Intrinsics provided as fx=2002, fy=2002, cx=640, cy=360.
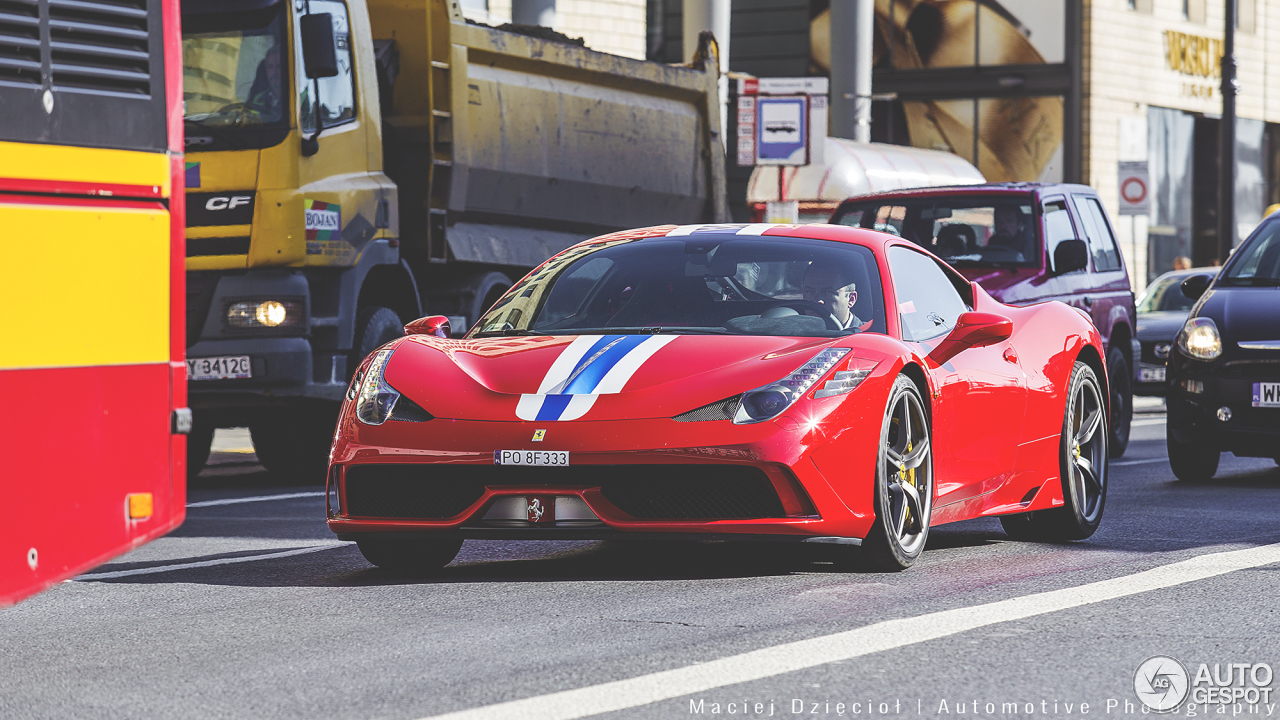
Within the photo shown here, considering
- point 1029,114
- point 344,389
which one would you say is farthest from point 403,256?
point 1029,114

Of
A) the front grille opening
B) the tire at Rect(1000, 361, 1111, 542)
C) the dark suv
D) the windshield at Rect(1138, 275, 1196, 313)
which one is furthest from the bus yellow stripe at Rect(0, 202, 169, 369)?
the windshield at Rect(1138, 275, 1196, 313)

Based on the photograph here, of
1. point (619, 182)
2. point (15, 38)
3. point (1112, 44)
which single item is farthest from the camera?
point (1112, 44)

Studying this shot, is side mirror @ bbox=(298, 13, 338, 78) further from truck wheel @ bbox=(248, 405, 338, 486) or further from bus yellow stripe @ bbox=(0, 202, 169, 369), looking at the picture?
bus yellow stripe @ bbox=(0, 202, 169, 369)

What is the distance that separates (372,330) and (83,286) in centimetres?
751

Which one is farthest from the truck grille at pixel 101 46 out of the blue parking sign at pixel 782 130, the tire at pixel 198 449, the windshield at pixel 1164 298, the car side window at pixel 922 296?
the windshield at pixel 1164 298

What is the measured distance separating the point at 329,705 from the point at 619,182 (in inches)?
425

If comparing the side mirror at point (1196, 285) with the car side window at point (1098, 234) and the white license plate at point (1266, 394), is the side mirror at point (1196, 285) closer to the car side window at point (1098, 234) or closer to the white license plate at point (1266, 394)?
the car side window at point (1098, 234)

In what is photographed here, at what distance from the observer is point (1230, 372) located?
37.4 feet

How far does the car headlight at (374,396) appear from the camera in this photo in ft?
22.7

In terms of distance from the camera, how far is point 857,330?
24.2ft

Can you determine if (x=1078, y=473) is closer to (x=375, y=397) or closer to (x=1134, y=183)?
(x=375, y=397)

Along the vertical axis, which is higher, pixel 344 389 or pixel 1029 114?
pixel 1029 114

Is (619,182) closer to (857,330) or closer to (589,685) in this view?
(857,330)

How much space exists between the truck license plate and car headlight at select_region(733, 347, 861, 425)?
13.6 meters
